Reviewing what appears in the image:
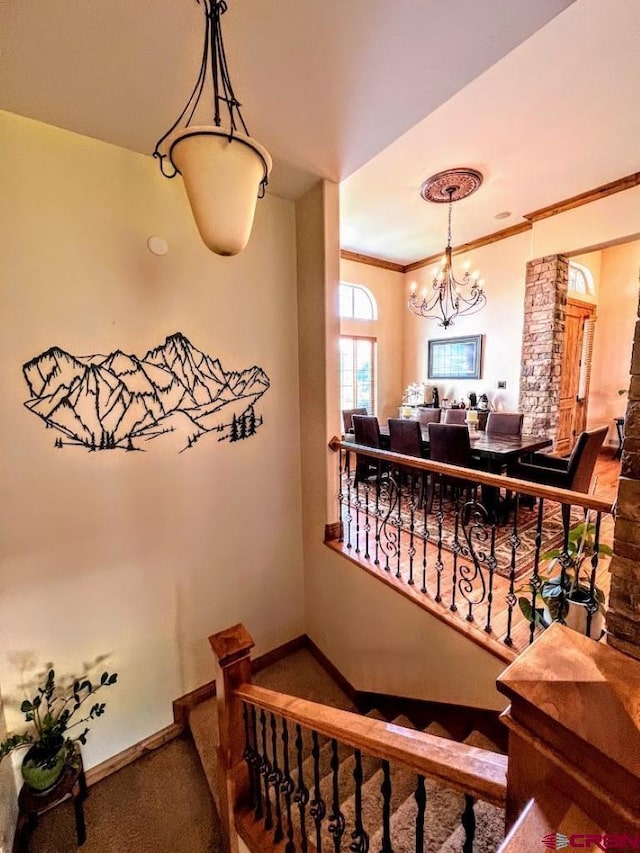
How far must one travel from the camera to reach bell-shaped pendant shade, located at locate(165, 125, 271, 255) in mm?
998

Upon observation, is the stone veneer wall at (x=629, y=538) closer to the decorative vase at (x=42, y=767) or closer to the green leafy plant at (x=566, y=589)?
the green leafy plant at (x=566, y=589)

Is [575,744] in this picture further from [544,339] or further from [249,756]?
[544,339]

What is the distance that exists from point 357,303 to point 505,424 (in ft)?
→ 11.1

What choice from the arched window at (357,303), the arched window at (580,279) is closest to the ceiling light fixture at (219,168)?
the arched window at (357,303)

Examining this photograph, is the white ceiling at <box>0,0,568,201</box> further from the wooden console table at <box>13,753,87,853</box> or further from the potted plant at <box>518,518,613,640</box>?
the wooden console table at <box>13,753,87,853</box>

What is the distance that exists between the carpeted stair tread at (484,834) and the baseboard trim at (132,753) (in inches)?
71.2

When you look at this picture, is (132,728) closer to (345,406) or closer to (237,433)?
(237,433)

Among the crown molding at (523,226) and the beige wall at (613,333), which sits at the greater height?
the crown molding at (523,226)

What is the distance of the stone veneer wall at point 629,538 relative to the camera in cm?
95

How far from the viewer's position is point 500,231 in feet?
16.7

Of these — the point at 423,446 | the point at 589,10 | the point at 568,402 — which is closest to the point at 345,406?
the point at 423,446

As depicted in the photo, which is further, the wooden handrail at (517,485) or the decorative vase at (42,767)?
the decorative vase at (42,767)
